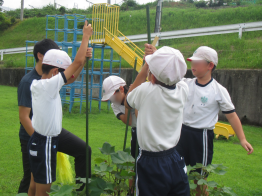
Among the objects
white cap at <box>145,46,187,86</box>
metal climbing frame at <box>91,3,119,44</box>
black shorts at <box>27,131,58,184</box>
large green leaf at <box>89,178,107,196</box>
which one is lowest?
large green leaf at <box>89,178,107,196</box>

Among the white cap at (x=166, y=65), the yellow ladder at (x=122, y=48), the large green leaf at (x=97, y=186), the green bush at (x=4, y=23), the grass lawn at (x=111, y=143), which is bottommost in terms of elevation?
the grass lawn at (x=111, y=143)

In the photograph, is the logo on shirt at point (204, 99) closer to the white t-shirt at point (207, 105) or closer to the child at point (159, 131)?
the white t-shirt at point (207, 105)

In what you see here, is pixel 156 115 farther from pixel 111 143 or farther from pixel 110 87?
pixel 111 143

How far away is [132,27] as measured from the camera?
20.1 metres

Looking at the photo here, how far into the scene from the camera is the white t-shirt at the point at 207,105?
2.66 m

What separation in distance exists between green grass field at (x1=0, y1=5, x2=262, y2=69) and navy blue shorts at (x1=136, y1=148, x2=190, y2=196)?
7479 mm

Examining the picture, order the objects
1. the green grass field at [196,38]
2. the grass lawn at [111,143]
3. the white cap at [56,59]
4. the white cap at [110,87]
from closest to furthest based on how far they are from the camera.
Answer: the white cap at [56,59] → the white cap at [110,87] → the grass lawn at [111,143] → the green grass field at [196,38]

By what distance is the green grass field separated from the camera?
31.1ft

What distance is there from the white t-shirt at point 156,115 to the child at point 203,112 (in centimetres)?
Result: 91

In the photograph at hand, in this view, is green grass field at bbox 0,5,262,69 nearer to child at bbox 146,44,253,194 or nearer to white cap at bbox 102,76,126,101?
child at bbox 146,44,253,194

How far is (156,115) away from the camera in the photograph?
1.80 metres

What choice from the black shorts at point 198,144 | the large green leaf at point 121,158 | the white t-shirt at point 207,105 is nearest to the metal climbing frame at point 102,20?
the white t-shirt at point 207,105

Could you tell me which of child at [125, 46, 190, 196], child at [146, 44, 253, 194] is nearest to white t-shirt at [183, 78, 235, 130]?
child at [146, 44, 253, 194]

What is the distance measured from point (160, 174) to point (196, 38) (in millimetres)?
12771
